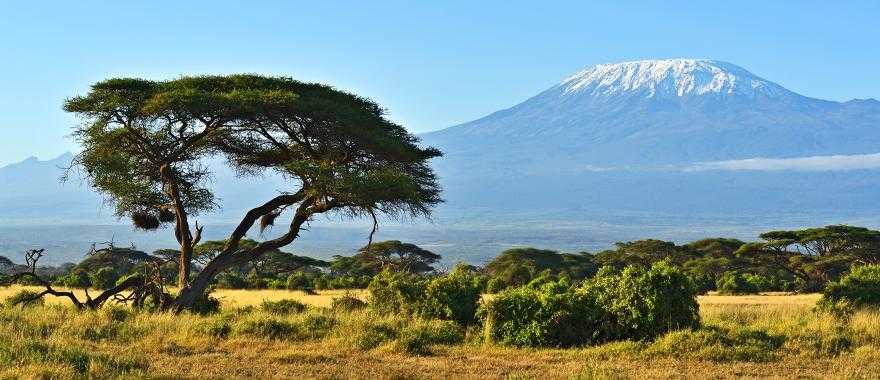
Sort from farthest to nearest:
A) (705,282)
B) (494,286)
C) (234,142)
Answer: (705,282), (494,286), (234,142)

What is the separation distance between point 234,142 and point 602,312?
388 inches

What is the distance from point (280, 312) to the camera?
19.9 m

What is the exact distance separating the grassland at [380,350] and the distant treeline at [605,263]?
51.1ft

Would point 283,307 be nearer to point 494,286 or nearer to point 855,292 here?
point 855,292

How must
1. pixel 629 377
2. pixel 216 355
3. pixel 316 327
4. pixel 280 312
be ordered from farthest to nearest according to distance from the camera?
pixel 280 312 → pixel 316 327 → pixel 216 355 → pixel 629 377

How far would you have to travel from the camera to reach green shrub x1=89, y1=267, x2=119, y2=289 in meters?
36.9

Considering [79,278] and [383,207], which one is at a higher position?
[383,207]

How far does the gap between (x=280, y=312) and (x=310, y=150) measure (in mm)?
3438

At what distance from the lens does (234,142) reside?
69.5ft

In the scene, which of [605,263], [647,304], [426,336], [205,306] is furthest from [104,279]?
[647,304]

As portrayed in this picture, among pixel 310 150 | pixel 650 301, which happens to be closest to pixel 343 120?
pixel 310 150

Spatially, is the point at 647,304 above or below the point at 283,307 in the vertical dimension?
above

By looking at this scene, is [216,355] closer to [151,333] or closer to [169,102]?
[151,333]

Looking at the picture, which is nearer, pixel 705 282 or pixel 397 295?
pixel 397 295
